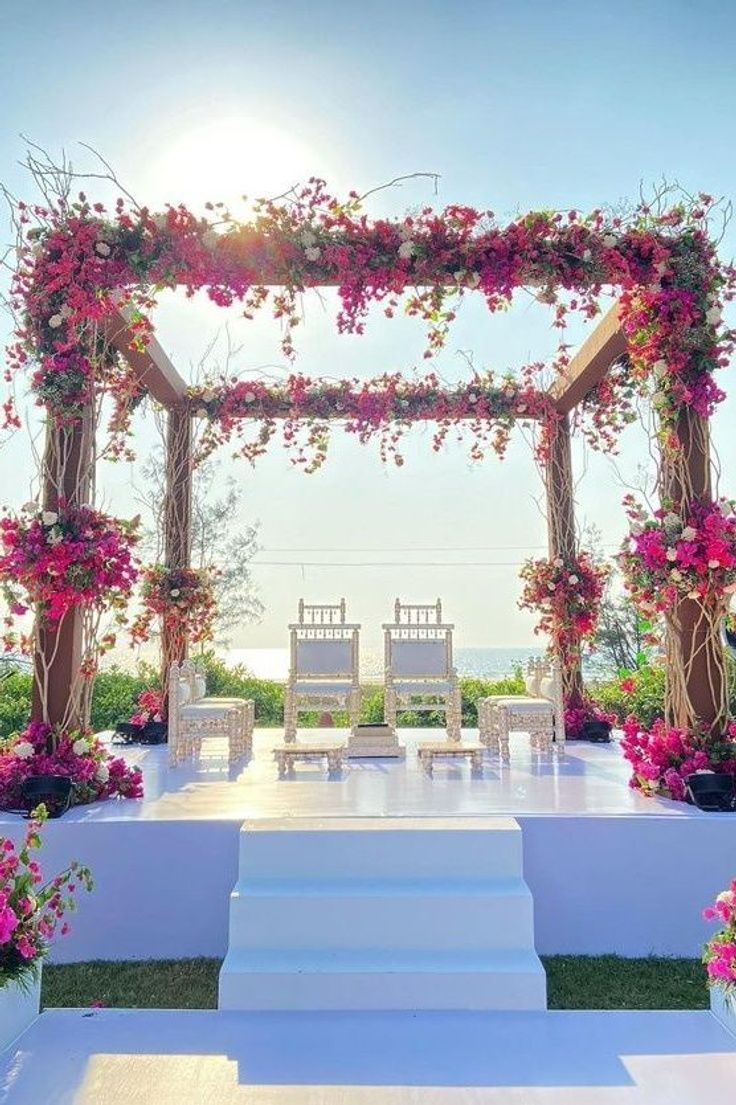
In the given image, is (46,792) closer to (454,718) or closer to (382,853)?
(382,853)

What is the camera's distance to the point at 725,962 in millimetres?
2350

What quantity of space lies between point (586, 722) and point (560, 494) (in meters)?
2.31

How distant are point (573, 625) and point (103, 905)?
4.94 metres

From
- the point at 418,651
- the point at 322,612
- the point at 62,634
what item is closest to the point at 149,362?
the point at 62,634

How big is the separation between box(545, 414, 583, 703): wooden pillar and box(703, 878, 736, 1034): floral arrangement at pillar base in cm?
499

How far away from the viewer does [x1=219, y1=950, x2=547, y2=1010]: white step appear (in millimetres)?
2723

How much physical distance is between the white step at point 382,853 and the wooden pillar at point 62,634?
1.62m

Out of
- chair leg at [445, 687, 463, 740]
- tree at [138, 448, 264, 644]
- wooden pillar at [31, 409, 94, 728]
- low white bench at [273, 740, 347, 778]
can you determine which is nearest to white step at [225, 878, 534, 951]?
wooden pillar at [31, 409, 94, 728]

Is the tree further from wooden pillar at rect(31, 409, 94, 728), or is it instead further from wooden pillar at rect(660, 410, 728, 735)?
wooden pillar at rect(660, 410, 728, 735)

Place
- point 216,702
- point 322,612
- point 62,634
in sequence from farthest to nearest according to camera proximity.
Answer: point 322,612 < point 216,702 < point 62,634

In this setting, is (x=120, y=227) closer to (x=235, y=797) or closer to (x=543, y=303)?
(x=543, y=303)

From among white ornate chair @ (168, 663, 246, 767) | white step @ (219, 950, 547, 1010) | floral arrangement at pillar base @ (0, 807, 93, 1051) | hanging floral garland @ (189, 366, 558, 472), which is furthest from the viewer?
hanging floral garland @ (189, 366, 558, 472)

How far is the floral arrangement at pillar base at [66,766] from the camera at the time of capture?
3.87 meters

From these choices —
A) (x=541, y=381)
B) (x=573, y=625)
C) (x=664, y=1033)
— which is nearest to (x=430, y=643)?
(x=573, y=625)
